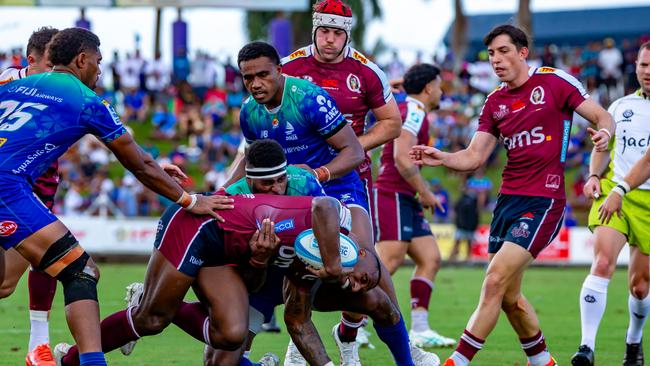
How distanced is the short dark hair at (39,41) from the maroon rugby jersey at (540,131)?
12.4 feet

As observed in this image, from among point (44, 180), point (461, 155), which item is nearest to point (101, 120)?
point (44, 180)

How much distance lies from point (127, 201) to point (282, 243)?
69.7ft

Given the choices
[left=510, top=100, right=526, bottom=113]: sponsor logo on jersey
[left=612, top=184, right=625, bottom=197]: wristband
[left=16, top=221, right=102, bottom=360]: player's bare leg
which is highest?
[left=510, top=100, right=526, bottom=113]: sponsor logo on jersey

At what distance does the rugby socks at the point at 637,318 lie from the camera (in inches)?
369

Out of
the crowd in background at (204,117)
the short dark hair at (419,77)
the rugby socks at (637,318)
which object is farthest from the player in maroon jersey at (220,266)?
the crowd in background at (204,117)

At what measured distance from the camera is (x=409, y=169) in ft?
36.7

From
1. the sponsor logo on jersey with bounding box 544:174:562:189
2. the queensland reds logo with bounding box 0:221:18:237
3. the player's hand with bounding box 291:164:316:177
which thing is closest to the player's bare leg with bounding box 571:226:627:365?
the sponsor logo on jersey with bounding box 544:174:562:189

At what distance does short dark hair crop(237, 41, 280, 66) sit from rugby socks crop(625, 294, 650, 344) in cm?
383

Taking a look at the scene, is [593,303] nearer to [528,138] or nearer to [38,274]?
[528,138]

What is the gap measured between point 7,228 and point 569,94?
4.43m

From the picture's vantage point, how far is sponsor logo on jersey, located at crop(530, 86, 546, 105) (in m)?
8.70

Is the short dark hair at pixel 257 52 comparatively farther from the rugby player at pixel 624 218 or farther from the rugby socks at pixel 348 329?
the rugby player at pixel 624 218

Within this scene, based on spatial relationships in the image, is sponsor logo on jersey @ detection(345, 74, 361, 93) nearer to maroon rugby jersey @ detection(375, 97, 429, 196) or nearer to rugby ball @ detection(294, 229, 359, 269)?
maroon rugby jersey @ detection(375, 97, 429, 196)

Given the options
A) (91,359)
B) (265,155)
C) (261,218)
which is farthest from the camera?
(265,155)
